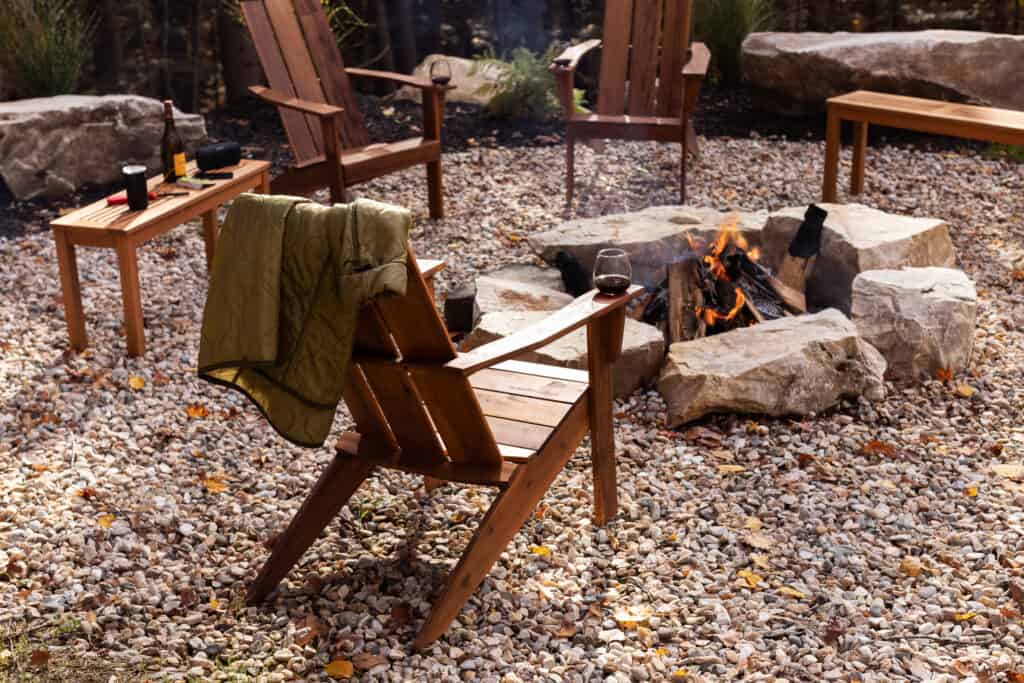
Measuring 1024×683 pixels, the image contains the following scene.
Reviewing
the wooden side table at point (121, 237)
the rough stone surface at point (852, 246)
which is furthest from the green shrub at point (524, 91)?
the wooden side table at point (121, 237)

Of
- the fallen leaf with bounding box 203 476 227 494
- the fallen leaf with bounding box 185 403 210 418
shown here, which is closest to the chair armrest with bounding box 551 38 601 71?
the fallen leaf with bounding box 185 403 210 418

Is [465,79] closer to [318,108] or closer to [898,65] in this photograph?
[898,65]

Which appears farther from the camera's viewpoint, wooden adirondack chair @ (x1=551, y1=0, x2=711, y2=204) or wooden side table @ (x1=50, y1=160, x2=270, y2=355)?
wooden adirondack chair @ (x1=551, y1=0, x2=711, y2=204)

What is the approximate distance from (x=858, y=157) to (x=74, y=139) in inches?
150

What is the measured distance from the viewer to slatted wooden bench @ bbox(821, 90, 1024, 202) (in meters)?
4.47

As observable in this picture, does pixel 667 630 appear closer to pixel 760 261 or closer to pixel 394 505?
pixel 394 505

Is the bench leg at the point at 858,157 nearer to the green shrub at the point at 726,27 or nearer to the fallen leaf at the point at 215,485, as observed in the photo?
the green shrub at the point at 726,27

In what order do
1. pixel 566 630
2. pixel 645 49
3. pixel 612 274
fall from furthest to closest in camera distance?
1. pixel 645 49
2. pixel 612 274
3. pixel 566 630

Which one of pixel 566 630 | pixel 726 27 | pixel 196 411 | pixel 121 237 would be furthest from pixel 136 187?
pixel 726 27

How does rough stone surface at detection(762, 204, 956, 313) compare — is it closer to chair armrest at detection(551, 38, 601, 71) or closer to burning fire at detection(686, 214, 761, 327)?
burning fire at detection(686, 214, 761, 327)

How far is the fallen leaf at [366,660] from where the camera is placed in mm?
2131

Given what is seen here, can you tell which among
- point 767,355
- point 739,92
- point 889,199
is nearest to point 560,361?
point 767,355

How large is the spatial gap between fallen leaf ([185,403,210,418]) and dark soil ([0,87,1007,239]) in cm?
277

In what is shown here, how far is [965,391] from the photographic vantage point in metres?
3.32
